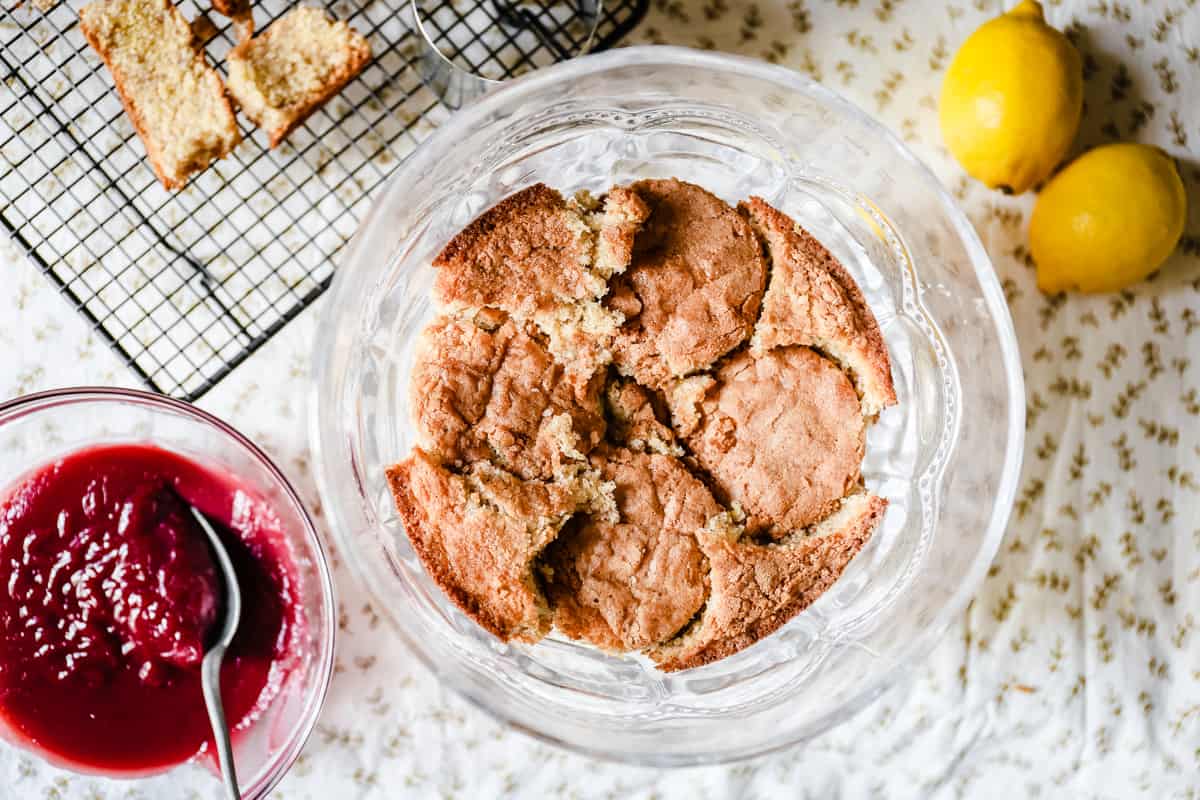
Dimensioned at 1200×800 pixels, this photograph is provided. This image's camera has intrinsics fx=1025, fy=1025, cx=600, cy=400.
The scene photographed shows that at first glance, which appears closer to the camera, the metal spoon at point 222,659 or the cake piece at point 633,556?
the cake piece at point 633,556

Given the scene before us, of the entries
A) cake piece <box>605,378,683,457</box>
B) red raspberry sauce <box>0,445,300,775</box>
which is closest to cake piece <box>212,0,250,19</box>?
red raspberry sauce <box>0,445,300,775</box>

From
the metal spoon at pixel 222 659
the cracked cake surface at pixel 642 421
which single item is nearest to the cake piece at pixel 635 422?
the cracked cake surface at pixel 642 421

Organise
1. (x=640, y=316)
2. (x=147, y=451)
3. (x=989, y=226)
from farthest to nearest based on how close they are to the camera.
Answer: (x=989, y=226)
(x=147, y=451)
(x=640, y=316)

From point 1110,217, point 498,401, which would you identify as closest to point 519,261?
point 498,401

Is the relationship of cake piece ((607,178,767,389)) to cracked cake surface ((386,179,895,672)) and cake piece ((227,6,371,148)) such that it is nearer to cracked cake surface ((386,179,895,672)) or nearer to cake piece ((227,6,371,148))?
cracked cake surface ((386,179,895,672))

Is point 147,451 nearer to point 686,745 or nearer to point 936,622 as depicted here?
point 686,745

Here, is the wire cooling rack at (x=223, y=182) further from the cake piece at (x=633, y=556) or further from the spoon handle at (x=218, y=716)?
the cake piece at (x=633, y=556)

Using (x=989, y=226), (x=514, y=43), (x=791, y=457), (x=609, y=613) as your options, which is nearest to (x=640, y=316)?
(x=791, y=457)
